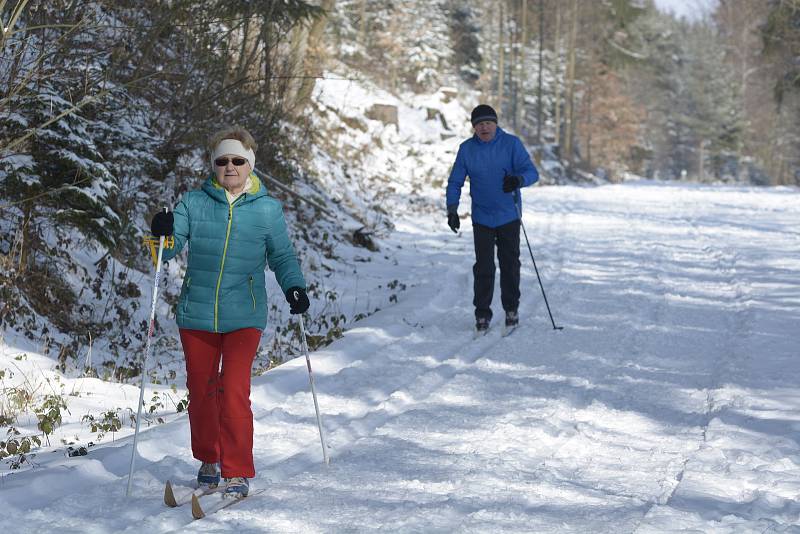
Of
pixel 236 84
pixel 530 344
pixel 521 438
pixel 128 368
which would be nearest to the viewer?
pixel 521 438

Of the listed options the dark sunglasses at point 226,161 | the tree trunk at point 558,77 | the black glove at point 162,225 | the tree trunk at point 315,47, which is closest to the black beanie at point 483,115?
the dark sunglasses at point 226,161

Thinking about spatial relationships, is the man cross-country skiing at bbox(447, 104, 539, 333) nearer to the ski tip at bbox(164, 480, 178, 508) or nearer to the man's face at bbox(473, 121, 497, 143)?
the man's face at bbox(473, 121, 497, 143)

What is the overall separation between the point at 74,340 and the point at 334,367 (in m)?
2.47

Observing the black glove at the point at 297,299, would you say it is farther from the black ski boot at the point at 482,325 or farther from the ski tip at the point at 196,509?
the black ski boot at the point at 482,325

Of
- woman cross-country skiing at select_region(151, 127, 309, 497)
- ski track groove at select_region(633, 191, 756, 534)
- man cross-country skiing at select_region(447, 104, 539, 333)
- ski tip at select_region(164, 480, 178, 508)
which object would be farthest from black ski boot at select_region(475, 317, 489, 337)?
ski tip at select_region(164, 480, 178, 508)

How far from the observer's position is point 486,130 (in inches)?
367

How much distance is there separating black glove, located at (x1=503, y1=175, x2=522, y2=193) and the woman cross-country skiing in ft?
14.9

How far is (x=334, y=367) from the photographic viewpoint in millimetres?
8047

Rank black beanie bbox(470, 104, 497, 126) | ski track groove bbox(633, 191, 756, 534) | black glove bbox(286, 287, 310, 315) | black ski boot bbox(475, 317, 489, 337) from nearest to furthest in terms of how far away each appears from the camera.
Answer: black glove bbox(286, 287, 310, 315), ski track groove bbox(633, 191, 756, 534), black beanie bbox(470, 104, 497, 126), black ski boot bbox(475, 317, 489, 337)

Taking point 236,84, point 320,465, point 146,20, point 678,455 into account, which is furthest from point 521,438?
point 146,20

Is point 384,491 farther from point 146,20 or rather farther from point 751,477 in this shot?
point 146,20

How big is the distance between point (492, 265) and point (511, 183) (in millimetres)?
967

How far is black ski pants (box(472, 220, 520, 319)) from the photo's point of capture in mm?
9445

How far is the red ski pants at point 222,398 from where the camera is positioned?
15.8ft
